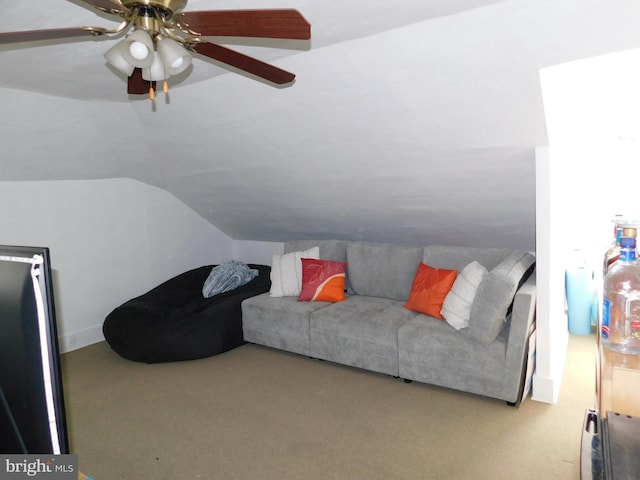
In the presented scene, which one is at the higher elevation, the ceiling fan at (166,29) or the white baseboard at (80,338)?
the ceiling fan at (166,29)

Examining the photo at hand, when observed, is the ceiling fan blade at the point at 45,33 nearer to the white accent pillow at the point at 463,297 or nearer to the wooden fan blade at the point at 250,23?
the wooden fan blade at the point at 250,23

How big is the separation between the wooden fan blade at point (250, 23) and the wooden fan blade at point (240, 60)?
143 millimetres

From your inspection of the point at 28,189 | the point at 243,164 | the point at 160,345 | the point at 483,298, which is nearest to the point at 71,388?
the point at 160,345

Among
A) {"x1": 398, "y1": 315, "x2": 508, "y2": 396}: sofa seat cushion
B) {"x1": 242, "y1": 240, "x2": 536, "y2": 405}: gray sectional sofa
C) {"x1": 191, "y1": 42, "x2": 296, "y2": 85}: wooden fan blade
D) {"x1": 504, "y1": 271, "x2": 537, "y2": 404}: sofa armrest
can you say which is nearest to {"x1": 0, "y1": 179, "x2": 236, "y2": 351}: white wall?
{"x1": 242, "y1": 240, "x2": 536, "y2": 405}: gray sectional sofa

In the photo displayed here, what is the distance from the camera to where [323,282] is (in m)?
4.14

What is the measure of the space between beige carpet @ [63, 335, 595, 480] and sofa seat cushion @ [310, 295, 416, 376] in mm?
115

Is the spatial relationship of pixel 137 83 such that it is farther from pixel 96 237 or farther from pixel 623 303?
pixel 96 237

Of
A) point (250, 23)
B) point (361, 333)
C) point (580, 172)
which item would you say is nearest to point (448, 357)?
point (361, 333)

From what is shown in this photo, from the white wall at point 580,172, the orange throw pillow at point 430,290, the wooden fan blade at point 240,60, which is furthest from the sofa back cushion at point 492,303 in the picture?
the wooden fan blade at point 240,60

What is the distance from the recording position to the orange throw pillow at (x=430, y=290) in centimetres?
347

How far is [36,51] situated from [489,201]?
121 inches

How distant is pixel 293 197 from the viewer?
4.32m

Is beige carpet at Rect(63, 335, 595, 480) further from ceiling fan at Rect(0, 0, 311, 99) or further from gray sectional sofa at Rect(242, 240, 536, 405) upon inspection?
ceiling fan at Rect(0, 0, 311, 99)

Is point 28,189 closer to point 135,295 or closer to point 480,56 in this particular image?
point 135,295
